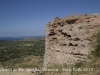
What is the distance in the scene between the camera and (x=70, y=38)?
1100 cm

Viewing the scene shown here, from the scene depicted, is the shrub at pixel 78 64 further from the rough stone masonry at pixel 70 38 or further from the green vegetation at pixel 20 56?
the green vegetation at pixel 20 56

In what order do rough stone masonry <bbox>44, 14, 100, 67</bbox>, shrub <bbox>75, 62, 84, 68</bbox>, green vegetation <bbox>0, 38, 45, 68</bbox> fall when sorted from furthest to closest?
1. green vegetation <bbox>0, 38, 45, 68</bbox>
2. rough stone masonry <bbox>44, 14, 100, 67</bbox>
3. shrub <bbox>75, 62, 84, 68</bbox>

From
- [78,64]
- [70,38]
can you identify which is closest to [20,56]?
[70,38]

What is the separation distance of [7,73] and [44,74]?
2564 millimetres

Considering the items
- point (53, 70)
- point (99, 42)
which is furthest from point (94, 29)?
point (53, 70)

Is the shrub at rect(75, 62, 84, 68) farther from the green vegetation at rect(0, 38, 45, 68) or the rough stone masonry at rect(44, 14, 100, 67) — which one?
the green vegetation at rect(0, 38, 45, 68)

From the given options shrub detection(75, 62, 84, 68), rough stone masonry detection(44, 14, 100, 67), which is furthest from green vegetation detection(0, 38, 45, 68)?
shrub detection(75, 62, 84, 68)

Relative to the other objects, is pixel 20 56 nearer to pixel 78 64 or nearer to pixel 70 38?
pixel 70 38

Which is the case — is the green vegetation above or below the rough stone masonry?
below

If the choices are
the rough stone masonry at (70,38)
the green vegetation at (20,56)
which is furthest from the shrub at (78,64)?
the green vegetation at (20,56)

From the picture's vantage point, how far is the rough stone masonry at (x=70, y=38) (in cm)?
993

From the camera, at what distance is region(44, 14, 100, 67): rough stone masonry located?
9.93 m

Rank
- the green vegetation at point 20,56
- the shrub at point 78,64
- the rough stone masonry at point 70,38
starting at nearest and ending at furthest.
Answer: the shrub at point 78,64 < the rough stone masonry at point 70,38 < the green vegetation at point 20,56

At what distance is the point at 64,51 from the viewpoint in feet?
36.9
